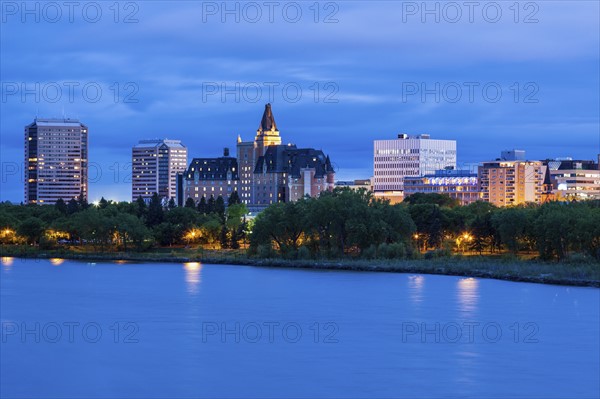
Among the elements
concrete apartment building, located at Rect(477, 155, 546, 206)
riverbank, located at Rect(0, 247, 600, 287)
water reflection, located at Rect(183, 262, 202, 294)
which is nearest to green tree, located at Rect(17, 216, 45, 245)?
riverbank, located at Rect(0, 247, 600, 287)

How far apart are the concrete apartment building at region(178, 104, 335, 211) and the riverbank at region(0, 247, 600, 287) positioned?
80.1 meters

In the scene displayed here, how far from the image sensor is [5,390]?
2848 cm

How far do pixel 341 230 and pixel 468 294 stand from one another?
26.5 m

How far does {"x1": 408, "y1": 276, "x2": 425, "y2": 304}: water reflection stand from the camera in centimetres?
5128

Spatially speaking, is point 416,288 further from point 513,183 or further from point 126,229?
point 513,183

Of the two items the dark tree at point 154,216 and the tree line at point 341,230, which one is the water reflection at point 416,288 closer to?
the tree line at point 341,230

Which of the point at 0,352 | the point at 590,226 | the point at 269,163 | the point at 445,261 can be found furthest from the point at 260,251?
the point at 269,163

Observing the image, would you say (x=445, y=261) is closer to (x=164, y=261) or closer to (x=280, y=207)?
(x=280, y=207)

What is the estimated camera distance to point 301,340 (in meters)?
37.1

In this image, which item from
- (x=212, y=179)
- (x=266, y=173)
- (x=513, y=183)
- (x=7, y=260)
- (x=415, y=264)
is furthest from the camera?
(x=212, y=179)

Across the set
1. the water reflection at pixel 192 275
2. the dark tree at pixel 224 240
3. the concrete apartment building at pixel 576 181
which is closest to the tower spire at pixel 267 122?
the concrete apartment building at pixel 576 181

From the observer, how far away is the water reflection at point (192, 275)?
58.2 meters

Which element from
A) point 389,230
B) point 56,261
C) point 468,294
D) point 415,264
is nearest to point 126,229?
point 56,261

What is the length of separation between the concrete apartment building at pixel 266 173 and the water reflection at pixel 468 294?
113189 mm
